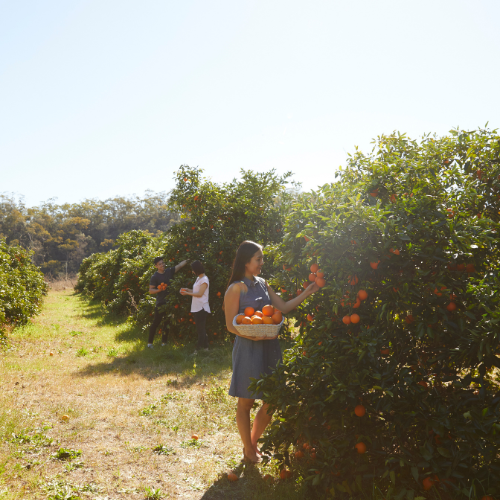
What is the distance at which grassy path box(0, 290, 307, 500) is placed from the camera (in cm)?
335

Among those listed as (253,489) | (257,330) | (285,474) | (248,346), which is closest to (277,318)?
(257,330)

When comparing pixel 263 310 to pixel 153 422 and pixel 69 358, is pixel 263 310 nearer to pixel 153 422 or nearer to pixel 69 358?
pixel 153 422

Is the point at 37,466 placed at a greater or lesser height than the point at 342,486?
lesser

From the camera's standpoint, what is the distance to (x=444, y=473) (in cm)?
240

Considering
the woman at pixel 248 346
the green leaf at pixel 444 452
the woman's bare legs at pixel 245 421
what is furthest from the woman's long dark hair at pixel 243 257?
the green leaf at pixel 444 452

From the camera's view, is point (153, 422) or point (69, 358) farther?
point (69, 358)

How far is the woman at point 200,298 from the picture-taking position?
771 cm

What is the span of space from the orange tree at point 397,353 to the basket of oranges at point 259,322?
1.12ft

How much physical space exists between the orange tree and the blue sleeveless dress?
1.57 feet

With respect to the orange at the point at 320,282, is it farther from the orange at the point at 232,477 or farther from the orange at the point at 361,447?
the orange at the point at 232,477

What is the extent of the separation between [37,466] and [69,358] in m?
4.78

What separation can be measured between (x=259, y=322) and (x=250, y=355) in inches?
16.7

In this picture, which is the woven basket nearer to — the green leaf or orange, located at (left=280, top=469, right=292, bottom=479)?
orange, located at (left=280, top=469, right=292, bottom=479)

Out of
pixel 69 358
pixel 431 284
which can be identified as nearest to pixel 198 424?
pixel 431 284
